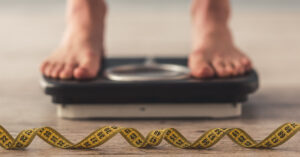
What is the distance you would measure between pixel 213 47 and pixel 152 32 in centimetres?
188

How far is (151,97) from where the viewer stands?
154 cm

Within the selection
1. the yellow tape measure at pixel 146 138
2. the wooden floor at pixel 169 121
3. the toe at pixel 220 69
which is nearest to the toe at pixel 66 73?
the wooden floor at pixel 169 121

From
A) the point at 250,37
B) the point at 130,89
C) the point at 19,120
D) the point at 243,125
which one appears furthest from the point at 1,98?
the point at 250,37

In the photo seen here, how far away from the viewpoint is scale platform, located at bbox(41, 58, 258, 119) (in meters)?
1.52

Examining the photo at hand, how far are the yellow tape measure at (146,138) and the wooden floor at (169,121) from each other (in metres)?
0.02

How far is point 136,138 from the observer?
1320 millimetres

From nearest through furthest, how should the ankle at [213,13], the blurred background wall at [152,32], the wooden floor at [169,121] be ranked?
the wooden floor at [169,121], the ankle at [213,13], the blurred background wall at [152,32]

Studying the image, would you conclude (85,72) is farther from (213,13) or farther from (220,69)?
(213,13)

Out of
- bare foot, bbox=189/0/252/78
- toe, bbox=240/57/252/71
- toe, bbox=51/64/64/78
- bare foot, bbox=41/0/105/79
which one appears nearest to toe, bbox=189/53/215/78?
bare foot, bbox=189/0/252/78

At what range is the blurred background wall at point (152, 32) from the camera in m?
2.44

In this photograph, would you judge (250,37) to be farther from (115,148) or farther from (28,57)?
(115,148)

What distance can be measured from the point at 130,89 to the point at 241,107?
0.38m

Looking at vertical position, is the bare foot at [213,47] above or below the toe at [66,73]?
above

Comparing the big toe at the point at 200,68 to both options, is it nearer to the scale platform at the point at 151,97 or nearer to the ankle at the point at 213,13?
the scale platform at the point at 151,97
